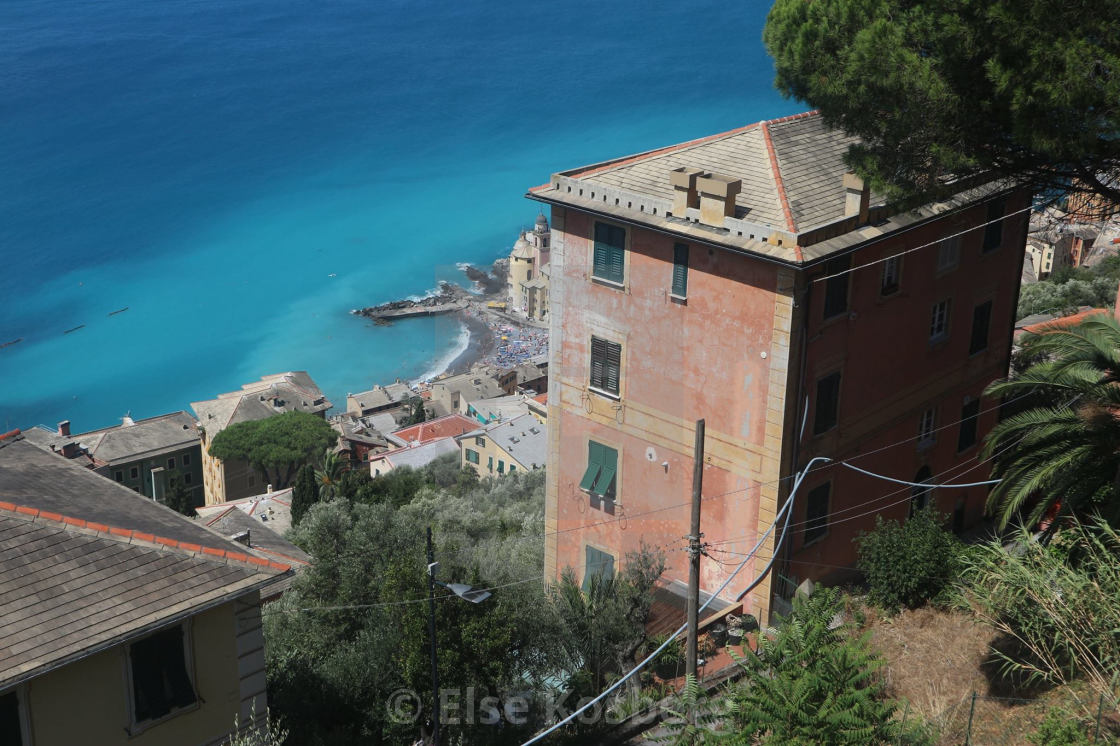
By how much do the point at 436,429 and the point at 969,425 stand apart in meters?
81.7

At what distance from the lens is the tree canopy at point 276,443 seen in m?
105

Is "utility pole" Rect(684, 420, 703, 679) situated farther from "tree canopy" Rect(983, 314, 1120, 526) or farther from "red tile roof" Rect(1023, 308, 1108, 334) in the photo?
"red tile roof" Rect(1023, 308, 1108, 334)

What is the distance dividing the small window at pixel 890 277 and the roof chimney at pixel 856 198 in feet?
5.60

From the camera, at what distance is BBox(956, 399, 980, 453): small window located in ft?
98.3

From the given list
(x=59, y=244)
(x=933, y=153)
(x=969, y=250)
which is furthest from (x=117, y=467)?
(x=933, y=153)

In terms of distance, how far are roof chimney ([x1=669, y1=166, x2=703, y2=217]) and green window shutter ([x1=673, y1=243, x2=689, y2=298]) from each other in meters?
0.73

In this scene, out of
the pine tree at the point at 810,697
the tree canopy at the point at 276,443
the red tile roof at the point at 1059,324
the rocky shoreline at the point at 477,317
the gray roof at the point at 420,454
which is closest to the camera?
the pine tree at the point at 810,697

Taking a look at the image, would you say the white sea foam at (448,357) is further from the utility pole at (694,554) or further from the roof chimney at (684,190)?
the utility pole at (694,554)

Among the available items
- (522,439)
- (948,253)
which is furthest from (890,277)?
(522,439)

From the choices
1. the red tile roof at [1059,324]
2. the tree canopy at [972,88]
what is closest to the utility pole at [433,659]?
the tree canopy at [972,88]

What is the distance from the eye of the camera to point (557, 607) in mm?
23562

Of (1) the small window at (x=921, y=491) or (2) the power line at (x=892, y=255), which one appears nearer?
(2) the power line at (x=892, y=255)

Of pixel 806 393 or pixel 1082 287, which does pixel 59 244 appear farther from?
pixel 806 393

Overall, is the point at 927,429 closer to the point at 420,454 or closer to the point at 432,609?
the point at 432,609
